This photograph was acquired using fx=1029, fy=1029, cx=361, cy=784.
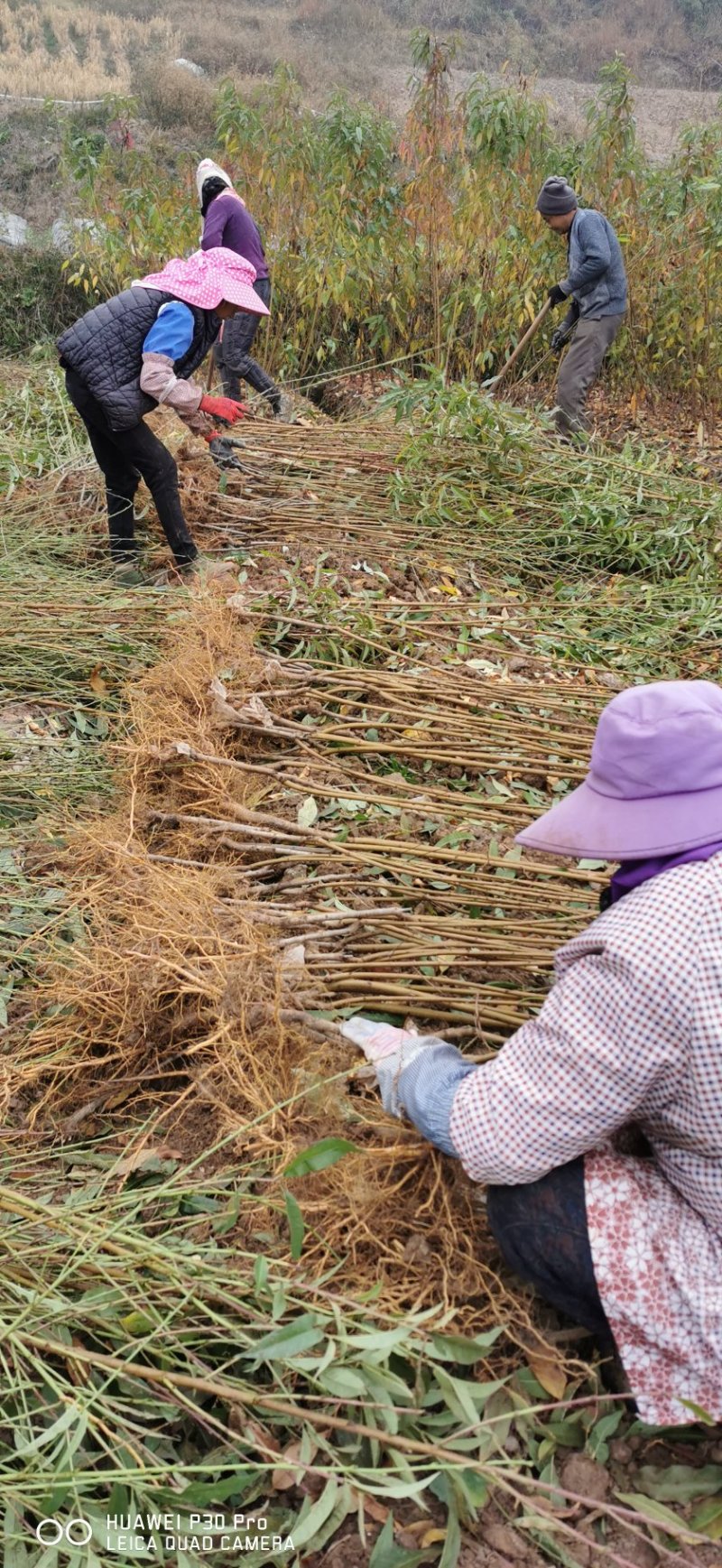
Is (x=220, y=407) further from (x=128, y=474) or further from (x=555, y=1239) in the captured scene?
(x=555, y=1239)

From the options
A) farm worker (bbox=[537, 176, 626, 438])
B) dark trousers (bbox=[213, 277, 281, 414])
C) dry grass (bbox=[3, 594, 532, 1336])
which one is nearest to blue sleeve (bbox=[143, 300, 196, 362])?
dry grass (bbox=[3, 594, 532, 1336])

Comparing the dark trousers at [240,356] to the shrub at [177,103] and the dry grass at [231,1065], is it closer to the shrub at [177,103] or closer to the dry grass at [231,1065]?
the dry grass at [231,1065]

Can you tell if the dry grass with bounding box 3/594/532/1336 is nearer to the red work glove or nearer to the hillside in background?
the red work glove

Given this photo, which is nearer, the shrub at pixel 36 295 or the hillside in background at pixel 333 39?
the shrub at pixel 36 295

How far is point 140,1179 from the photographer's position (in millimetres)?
1670

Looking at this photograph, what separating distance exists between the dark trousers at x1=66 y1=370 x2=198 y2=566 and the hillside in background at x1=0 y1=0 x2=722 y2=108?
1615 cm

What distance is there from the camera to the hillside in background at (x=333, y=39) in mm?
18422

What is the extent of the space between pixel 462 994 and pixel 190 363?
2570 millimetres

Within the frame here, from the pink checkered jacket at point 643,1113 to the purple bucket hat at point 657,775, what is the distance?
0.16 ft

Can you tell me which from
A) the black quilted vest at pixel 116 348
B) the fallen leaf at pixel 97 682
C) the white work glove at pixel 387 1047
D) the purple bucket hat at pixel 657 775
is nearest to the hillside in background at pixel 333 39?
the black quilted vest at pixel 116 348

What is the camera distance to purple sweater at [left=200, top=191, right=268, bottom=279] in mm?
5148

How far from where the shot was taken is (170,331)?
3.34m

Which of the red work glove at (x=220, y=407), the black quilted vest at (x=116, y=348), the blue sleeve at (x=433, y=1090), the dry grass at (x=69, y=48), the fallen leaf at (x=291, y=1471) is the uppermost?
the dry grass at (x=69, y=48)

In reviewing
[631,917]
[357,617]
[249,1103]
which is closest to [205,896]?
[249,1103]
